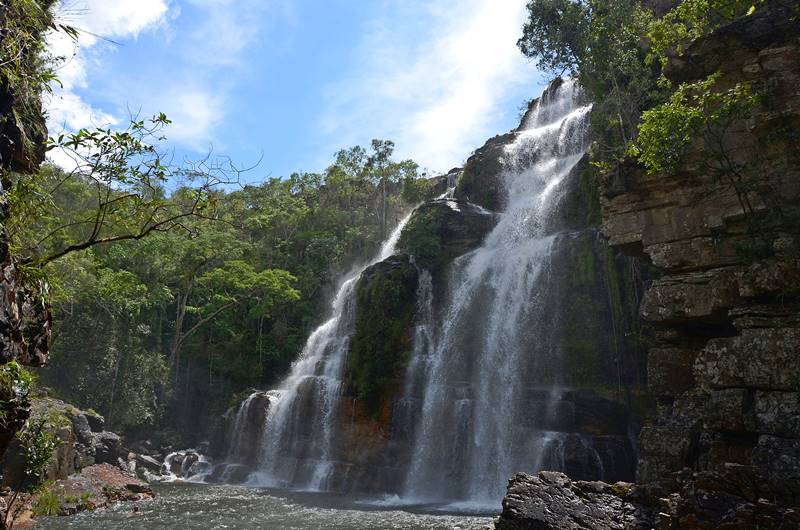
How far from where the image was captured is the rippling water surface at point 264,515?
13.4 m

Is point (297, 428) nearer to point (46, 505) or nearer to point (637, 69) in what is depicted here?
point (46, 505)

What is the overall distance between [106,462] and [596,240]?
1924 centimetres

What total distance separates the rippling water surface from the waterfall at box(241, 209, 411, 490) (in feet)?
13.2

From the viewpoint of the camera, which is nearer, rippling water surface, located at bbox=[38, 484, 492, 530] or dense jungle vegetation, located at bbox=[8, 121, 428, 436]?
rippling water surface, located at bbox=[38, 484, 492, 530]

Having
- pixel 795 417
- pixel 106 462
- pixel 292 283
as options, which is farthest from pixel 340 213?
pixel 795 417

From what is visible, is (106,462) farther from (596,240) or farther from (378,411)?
(596,240)

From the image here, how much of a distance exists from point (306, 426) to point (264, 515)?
975 centimetres

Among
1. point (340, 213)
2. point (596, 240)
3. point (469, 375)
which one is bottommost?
point (469, 375)

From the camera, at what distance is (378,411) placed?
2286 cm

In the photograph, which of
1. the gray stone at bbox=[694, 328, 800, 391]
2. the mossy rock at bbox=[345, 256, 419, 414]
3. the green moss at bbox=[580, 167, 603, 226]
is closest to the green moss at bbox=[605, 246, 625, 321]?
the green moss at bbox=[580, 167, 603, 226]

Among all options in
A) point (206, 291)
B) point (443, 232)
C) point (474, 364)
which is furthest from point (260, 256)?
point (474, 364)

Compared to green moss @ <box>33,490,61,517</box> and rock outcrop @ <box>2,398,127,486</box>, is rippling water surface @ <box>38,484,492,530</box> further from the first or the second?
rock outcrop @ <box>2,398,127,486</box>

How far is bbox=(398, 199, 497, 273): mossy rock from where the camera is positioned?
88.9 feet

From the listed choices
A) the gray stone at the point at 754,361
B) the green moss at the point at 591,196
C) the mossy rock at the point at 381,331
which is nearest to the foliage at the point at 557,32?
the green moss at the point at 591,196
